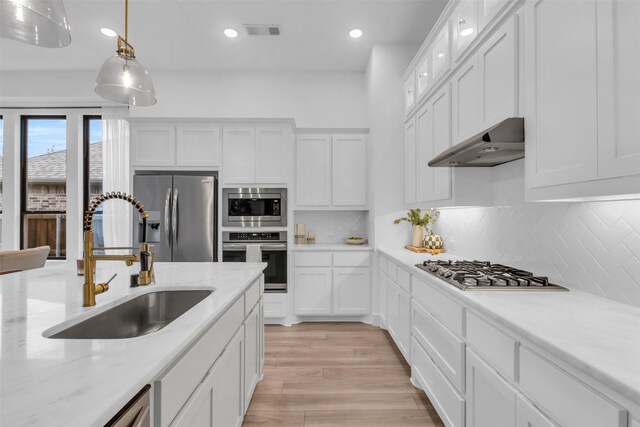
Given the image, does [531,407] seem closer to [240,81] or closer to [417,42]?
[417,42]

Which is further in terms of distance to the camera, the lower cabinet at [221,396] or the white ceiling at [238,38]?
the white ceiling at [238,38]

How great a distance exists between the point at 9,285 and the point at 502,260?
9.72 ft

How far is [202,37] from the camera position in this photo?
358 centimetres

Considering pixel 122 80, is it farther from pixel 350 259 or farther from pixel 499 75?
pixel 350 259

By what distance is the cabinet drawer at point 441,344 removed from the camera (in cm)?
165

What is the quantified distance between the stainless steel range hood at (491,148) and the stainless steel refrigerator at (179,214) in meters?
2.62

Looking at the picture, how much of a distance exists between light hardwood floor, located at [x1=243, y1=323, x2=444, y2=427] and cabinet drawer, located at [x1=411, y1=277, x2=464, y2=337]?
709mm

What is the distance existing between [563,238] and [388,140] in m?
2.36

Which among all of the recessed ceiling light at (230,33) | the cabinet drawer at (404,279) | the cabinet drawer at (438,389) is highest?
the recessed ceiling light at (230,33)

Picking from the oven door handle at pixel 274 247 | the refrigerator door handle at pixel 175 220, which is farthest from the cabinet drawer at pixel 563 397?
the refrigerator door handle at pixel 175 220

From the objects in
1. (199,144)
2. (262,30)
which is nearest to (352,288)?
(199,144)

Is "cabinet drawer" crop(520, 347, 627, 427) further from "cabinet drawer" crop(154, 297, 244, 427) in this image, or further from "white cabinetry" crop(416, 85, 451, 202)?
"white cabinetry" crop(416, 85, 451, 202)

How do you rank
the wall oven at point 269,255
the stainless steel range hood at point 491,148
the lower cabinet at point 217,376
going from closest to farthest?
the lower cabinet at point 217,376 → the stainless steel range hood at point 491,148 → the wall oven at point 269,255

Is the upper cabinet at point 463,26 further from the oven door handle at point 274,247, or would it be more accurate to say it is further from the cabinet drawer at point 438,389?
the oven door handle at point 274,247
